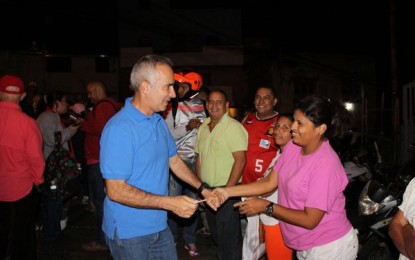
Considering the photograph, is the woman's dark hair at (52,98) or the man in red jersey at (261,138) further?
the woman's dark hair at (52,98)

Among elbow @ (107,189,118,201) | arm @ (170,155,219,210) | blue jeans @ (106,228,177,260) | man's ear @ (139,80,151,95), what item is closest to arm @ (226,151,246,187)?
arm @ (170,155,219,210)

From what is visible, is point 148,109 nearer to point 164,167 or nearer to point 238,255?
point 164,167

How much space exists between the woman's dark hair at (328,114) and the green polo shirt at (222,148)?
165 centimetres

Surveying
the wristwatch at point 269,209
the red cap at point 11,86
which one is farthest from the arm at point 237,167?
the red cap at point 11,86

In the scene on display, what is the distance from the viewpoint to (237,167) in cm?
489

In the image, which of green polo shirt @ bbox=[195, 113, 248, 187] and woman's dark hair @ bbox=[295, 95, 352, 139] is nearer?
woman's dark hair @ bbox=[295, 95, 352, 139]

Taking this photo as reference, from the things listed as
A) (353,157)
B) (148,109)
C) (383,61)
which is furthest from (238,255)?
(383,61)

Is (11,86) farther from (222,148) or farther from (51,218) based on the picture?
(51,218)

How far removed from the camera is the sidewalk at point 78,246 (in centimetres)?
611

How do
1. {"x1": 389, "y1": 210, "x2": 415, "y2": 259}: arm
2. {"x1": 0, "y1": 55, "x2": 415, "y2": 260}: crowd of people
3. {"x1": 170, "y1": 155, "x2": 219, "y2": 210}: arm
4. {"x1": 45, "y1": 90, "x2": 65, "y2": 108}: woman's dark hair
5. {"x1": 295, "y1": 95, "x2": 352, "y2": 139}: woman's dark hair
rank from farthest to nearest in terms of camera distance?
{"x1": 45, "y1": 90, "x2": 65, "y2": 108}: woman's dark hair → {"x1": 170, "y1": 155, "x2": 219, "y2": 210}: arm → {"x1": 295, "y1": 95, "x2": 352, "y2": 139}: woman's dark hair → {"x1": 0, "y1": 55, "x2": 415, "y2": 260}: crowd of people → {"x1": 389, "y1": 210, "x2": 415, "y2": 259}: arm

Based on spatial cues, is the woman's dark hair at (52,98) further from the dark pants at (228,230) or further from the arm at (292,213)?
the arm at (292,213)

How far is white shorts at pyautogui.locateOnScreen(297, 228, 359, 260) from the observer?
328 cm

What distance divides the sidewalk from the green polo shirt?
5.61 feet

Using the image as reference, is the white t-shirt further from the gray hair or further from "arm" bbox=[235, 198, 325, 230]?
the gray hair
